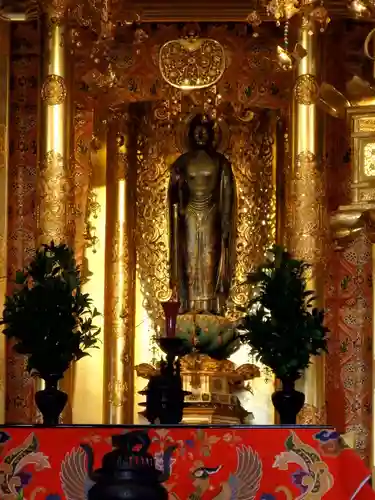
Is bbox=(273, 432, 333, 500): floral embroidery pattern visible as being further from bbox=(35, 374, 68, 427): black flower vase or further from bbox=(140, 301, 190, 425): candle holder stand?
bbox=(35, 374, 68, 427): black flower vase

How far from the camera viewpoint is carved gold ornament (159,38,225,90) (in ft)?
27.6

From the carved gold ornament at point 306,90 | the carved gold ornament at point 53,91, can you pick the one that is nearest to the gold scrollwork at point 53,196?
the carved gold ornament at point 53,91

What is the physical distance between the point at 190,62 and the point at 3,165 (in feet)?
3.74

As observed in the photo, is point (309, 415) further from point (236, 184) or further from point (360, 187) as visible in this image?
point (236, 184)

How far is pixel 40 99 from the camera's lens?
8.14m

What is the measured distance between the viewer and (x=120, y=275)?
8.63 m

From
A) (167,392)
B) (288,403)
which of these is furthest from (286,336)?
(167,392)

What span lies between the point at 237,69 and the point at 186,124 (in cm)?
55

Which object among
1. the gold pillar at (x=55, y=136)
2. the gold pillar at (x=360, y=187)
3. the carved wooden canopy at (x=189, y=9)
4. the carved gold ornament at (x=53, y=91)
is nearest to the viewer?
the gold pillar at (x=360, y=187)

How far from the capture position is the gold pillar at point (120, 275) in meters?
8.48

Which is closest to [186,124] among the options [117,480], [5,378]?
[5,378]

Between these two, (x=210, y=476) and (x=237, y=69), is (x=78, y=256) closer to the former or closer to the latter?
(x=237, y=69)

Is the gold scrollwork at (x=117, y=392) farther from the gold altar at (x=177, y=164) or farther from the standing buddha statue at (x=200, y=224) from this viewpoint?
the standing buddha statue at (x=200, y=224)

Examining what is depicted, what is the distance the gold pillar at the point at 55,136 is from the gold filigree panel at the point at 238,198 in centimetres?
79
